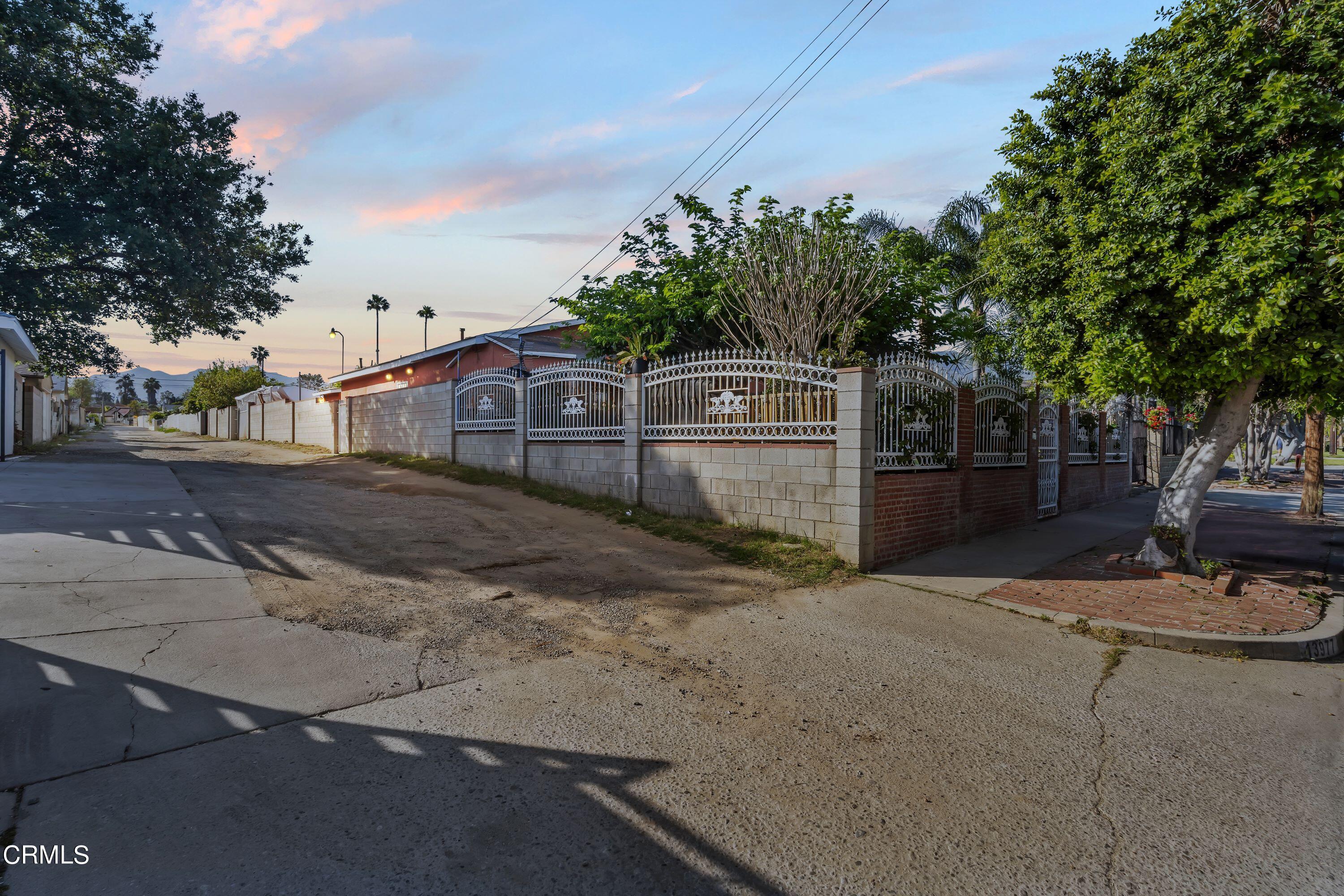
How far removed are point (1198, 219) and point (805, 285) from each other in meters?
6.21

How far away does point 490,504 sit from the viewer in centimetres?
1118

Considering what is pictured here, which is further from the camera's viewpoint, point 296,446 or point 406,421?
point 296,446

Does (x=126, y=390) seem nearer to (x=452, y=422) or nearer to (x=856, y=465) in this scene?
(x=452, y=422)

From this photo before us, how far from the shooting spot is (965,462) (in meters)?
9.56

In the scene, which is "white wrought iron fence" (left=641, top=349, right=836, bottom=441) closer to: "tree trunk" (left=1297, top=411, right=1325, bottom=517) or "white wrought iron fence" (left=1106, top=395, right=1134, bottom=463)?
"white wrought iron fence" (left=1106, top=395, right=1134, bottom=463)

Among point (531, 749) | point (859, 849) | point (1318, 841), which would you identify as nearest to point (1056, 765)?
point (1318, 841)

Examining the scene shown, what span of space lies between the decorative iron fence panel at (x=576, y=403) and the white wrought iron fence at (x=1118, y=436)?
1248 centimetres

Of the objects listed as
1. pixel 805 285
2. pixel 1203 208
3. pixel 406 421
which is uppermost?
pixel 805 285

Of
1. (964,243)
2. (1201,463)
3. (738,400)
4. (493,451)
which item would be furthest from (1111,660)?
(964,243)

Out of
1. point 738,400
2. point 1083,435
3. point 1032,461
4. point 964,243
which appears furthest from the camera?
point 964,243

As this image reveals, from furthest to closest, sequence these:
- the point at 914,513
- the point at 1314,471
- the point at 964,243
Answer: the point at 964,243
the point at 1314,471
the point at 914,513

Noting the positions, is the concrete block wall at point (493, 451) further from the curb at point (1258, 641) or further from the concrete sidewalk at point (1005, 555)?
the curb at point (1258, 641)

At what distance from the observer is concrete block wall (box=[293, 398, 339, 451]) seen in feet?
80.5

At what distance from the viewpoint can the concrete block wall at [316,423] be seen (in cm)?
2455
